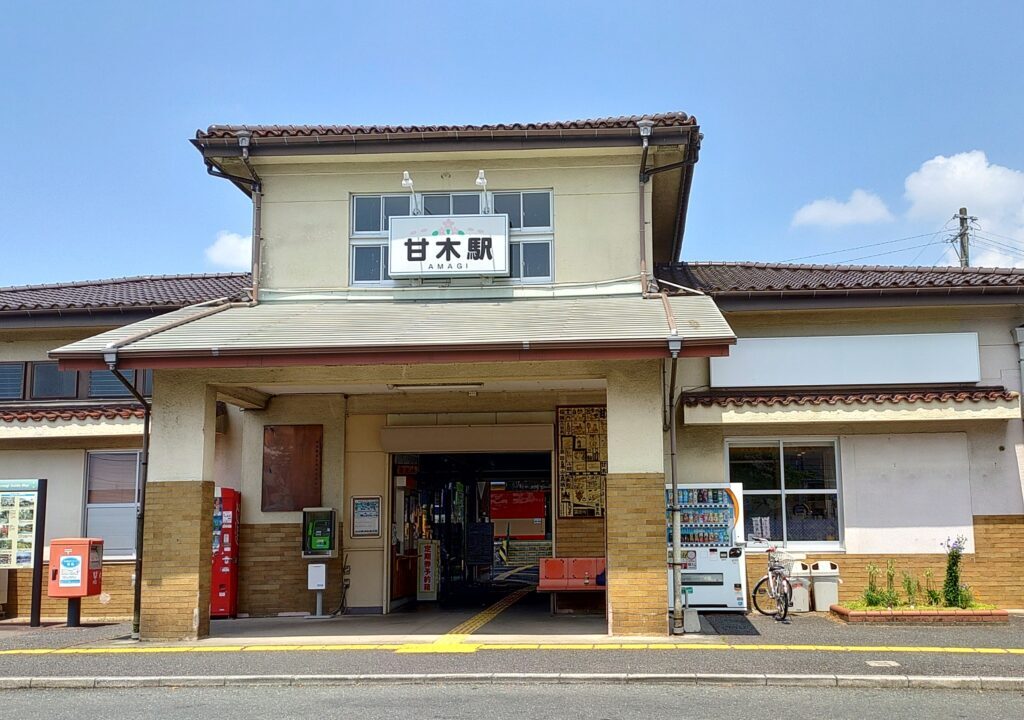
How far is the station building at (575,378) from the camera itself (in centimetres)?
1443

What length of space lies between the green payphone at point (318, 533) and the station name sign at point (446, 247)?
397 centimetres

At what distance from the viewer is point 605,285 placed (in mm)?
14898

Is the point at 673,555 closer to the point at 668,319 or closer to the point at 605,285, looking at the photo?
the point at 668,319

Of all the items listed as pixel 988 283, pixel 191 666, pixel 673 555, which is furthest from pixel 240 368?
pixel 988 283

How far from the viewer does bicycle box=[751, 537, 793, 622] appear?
44.7ft

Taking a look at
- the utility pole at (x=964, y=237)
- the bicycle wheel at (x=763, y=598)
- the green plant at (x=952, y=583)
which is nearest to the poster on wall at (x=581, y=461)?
the bicycle wheel at (x=763, y=598)

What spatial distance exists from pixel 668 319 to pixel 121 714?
7.41m

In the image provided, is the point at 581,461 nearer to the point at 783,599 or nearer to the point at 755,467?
the point at 755,467

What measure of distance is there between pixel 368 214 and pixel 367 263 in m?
0.76

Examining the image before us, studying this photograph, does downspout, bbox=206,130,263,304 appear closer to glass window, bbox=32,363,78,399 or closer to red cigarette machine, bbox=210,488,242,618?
red cigarette machine, bbox=210,488,242,618

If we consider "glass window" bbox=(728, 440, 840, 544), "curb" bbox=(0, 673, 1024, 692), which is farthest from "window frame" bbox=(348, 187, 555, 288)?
"curb" bbox=(0, 673, 1024, 692)

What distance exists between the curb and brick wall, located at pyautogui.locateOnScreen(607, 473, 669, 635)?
2574 millimetres

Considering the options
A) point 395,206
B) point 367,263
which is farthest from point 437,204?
point 367,263

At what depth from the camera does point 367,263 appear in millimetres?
15422
